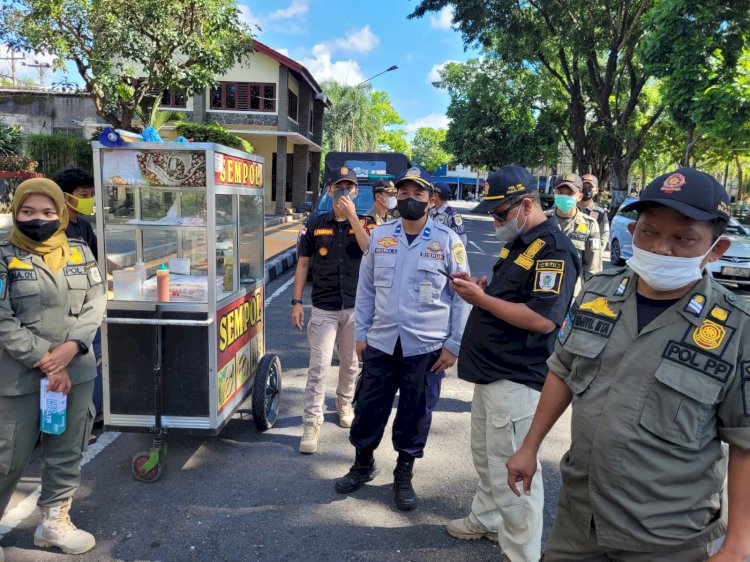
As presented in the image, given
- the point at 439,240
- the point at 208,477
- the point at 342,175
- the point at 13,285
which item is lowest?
the point at 208,477

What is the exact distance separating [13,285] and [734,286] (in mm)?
11095

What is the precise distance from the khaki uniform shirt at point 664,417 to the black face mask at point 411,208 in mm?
1579

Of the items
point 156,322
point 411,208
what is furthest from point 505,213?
point 156,322

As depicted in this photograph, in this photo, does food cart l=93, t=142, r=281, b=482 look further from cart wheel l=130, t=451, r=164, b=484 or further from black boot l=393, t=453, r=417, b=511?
black boot l=393, t=453, r=417, b=511

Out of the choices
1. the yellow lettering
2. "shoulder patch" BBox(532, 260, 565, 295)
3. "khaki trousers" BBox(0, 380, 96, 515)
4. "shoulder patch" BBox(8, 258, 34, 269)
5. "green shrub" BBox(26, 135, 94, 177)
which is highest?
"green shrub" BBox(26, 135, 94, 177)

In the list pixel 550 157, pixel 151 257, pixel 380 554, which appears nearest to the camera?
pixel 380 554

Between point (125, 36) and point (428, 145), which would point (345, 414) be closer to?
point (125, 36)

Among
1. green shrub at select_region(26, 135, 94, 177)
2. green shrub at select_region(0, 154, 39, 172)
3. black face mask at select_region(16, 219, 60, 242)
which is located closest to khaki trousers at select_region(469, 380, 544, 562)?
black face mask at select_region(16, 219, 60, 242)

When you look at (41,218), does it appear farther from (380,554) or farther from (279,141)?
(279,141)

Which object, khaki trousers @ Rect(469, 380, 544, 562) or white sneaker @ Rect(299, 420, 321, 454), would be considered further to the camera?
white sneaker @ Rect(299, 420, 321, 454)

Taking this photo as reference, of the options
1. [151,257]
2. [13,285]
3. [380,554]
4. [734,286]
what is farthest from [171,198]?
[734,286]

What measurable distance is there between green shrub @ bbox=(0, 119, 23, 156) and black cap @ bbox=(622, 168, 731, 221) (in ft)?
62.3

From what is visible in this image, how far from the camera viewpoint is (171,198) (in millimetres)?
3734

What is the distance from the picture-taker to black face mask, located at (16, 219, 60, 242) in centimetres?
248
